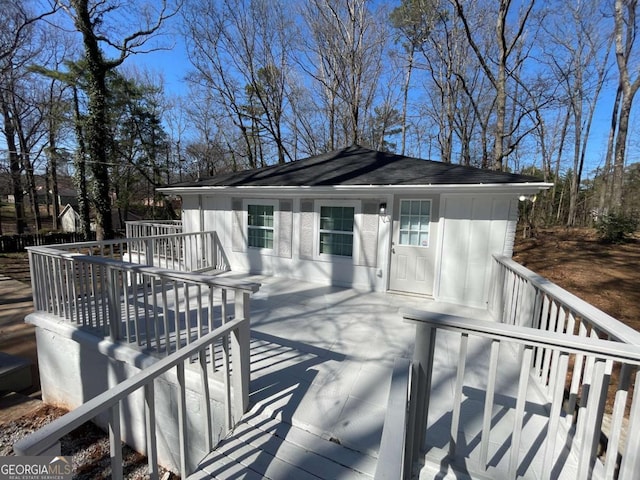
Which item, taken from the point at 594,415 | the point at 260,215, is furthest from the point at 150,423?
the point at 260,215

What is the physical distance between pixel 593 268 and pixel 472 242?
4483mm

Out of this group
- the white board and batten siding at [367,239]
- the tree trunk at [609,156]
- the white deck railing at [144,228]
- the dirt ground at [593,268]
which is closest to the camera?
the white board and batten siding at [367,239]

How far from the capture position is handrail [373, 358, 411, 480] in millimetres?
934

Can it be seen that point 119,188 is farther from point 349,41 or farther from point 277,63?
point 349,41

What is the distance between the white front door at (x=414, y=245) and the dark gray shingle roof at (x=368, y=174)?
478 mm

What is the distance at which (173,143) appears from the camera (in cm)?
1914

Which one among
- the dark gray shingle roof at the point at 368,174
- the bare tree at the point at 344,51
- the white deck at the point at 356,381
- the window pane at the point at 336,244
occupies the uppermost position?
the bare tree at the point at 344,51

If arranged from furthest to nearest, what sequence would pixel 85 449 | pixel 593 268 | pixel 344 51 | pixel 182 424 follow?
pixel 344 51
pixel 593 268
pixel 85 449
pixel 182 424

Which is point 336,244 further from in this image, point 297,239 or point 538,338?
point 538,338

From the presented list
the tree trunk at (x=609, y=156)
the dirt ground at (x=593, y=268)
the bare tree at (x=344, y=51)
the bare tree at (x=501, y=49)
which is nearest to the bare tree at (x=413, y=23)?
the bare tree at (x=344, y=51)

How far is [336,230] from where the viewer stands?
572 centimetres

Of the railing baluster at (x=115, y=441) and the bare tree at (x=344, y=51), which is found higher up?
the bare tree at (x=344, y=51)

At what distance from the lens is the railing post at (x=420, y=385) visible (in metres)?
1.58

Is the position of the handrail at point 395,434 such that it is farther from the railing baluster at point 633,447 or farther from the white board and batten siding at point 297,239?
the white board and batten siding at point 297,239
